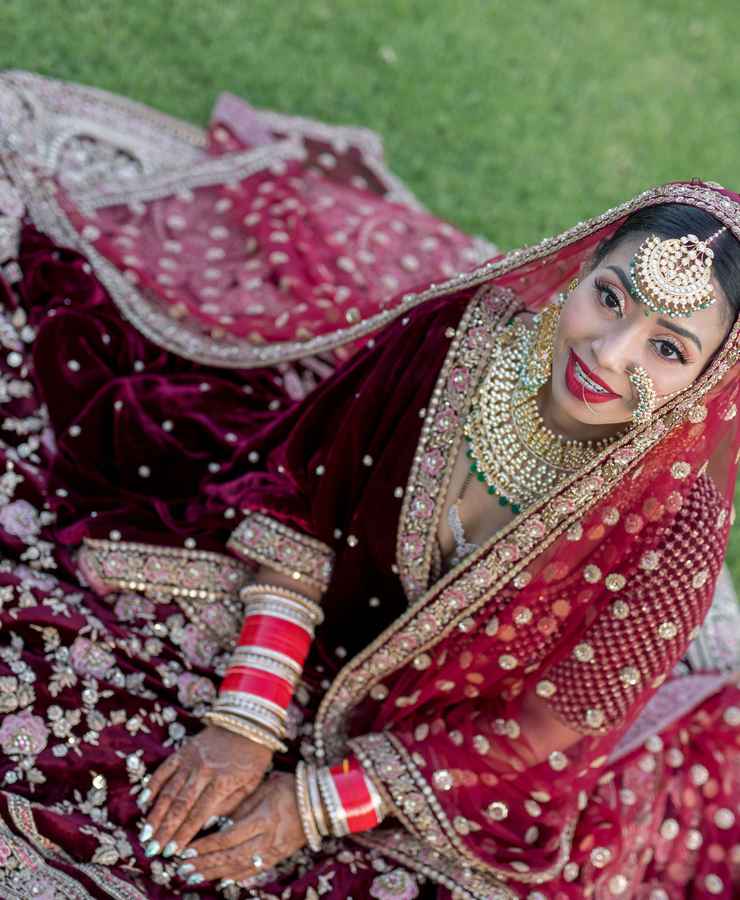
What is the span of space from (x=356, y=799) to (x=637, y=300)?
3.58 ft

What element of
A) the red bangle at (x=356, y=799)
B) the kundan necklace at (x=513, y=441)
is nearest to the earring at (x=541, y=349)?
the kundan necklace at (x=513, y=441)

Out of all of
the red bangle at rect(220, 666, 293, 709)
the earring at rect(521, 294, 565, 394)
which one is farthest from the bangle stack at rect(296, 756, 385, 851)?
the earring at rect(521, 294, 565, 394)

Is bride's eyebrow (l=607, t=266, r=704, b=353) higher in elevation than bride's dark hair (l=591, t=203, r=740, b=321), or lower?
lower

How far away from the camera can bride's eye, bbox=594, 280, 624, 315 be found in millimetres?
1888

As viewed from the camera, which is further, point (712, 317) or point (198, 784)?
point (198, 784)

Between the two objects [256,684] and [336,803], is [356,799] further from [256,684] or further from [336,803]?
[256,684]

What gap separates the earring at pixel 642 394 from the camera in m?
1.87

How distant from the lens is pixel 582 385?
1943mm

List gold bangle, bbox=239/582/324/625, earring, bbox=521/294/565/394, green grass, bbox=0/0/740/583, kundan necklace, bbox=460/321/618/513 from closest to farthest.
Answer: earring, bbox=521/294/565/394 < kundan necklace, bbox=460/321/618/513 < gold bangle, bbox=239/582/324/625 < green grass, bbox=0/0/740/583

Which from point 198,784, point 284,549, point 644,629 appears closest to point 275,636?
point 284,549

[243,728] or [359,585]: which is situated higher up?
[359,585]

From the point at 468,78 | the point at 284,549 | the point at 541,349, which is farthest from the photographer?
the point at 468,78

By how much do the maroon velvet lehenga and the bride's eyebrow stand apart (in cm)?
7

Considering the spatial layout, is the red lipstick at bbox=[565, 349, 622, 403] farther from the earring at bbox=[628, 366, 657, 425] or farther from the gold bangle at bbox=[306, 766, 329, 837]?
the gold bangle at bbox=[306, 766, 329, 837]
